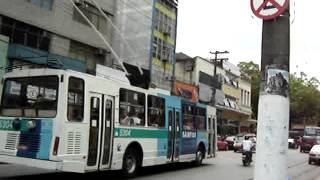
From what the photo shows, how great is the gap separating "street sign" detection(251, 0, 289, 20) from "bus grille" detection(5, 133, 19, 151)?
9330 millimetres

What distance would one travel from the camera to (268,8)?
4.14 meters

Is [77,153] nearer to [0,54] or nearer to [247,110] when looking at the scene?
[0,54]

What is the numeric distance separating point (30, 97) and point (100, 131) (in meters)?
2.08

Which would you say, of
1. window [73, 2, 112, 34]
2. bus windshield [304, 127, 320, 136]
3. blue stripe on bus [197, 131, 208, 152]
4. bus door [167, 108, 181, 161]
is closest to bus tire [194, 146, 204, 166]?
blue stripe on bus [197, 131, 208, 152]

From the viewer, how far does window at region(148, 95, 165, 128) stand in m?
16.0

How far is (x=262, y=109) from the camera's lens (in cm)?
420

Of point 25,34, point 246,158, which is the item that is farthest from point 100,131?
point 25,34

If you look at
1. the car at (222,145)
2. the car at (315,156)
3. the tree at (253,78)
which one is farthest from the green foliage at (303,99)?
the car at (315,156)

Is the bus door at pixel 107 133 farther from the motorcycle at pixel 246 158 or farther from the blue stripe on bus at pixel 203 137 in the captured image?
the motorcycle at pixel 246 158

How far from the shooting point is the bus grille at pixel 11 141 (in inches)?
480

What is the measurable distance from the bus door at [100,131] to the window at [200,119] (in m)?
7.10

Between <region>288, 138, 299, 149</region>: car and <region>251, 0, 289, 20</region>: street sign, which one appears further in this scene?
<region>288, 138, 299, 149</region>: car

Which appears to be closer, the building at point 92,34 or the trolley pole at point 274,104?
the trolley pole at point 274,104

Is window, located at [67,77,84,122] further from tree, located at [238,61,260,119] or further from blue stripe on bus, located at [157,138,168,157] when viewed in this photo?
tree, located at [238,61,260,119]
